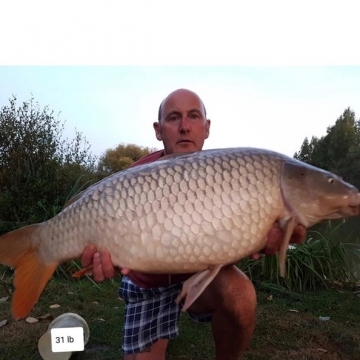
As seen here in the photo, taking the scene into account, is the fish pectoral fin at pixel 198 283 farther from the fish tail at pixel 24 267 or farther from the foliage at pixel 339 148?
the foliage at pixel 339 148

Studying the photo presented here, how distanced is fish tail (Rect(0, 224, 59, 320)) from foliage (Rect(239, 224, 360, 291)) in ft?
7.46

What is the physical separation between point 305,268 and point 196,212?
2509 millimetres

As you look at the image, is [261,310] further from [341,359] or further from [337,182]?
[337,182]

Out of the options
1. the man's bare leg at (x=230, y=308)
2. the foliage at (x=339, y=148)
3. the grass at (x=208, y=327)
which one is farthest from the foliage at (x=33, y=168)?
the foliage at (x=339, y=148)

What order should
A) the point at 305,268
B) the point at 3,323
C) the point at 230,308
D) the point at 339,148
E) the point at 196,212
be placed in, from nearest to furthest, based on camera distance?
the point at 196,212, the point at 230,308, the point at 3,323, the point at 305,268, the point at 339,148

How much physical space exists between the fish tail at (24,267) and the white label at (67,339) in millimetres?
616

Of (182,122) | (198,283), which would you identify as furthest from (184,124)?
(198,283)

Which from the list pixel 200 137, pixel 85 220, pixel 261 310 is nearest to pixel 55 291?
pixel 261 310

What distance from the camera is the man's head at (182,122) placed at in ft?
6.12

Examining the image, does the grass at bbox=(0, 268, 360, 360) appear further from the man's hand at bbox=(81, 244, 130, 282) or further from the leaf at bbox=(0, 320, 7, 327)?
the man's hand at bbox=(81, 244, 130, 282)

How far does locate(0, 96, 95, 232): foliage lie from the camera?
427 centimetres

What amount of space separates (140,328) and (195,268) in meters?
0.69

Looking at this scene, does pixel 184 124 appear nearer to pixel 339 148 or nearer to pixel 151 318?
pixel 151 318

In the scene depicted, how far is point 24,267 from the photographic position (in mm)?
1330
